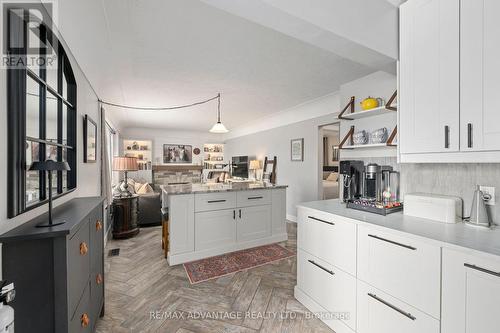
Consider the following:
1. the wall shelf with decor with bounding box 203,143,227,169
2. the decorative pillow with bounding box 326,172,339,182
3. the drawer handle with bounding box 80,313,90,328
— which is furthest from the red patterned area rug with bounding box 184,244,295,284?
the wall shelf with decor with bounding box 203,143,227,169

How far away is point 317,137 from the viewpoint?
4297mm

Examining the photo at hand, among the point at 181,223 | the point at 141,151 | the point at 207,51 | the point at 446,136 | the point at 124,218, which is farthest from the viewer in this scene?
the point at 141,151

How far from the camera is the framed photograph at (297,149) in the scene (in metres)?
4.69

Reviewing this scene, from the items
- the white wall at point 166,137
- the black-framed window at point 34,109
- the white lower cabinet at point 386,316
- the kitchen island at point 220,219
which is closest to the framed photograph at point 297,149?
the kitchen island at point 220,219

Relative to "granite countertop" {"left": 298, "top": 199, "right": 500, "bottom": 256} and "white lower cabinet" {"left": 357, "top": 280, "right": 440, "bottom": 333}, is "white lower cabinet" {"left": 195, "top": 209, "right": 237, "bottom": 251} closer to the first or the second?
"granite countertop" {"left": 298, "top": 199, "right": 500, "bottom": 256}

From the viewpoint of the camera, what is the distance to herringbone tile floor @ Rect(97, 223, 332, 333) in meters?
1.74

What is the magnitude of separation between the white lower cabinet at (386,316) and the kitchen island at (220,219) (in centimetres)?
190

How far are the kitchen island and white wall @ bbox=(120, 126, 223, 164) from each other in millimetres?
4819

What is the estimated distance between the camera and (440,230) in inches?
52.4

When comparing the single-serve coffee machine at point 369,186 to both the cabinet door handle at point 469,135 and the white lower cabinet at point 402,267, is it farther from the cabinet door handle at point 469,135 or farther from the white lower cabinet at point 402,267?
the cabinet door handle at point 469,135

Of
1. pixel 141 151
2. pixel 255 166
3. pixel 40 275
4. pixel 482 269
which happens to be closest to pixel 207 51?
pixel 40 275

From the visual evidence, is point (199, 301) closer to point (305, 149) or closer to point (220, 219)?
point (220, 219)

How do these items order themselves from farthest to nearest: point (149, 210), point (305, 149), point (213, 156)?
1. point (213, 156)
2. point (305, 149)
3. point (149, 210)

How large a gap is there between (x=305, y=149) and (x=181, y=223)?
9.65 ft
